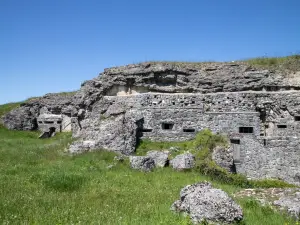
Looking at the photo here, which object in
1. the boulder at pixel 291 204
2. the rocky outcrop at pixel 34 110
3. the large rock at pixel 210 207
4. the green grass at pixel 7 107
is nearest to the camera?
the large rock at pixel 210 207

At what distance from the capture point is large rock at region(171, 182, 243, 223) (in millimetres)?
7223

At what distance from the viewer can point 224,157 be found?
635 inches

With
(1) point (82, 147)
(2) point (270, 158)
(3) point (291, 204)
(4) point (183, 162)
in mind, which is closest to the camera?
(3) point (291, 204)

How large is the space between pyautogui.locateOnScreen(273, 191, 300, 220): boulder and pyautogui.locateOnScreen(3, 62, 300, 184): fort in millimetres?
7160

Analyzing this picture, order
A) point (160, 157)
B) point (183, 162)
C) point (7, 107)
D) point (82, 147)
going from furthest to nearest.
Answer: point (7, 107), point (82, 147), point (160, 157), point (183, 162)

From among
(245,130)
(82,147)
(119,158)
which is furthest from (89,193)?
(245,130)

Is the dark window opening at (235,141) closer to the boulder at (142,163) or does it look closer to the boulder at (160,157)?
the boulder at (160,157)

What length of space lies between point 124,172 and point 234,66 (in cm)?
1102

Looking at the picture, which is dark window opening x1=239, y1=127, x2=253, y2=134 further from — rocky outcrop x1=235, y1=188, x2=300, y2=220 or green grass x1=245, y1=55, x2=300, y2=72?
rocky outcrop x1=235, y1=188, x2=300, y2=220

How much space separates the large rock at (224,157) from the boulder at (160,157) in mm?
2310

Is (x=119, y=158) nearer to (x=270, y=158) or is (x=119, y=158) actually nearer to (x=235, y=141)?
(x=235, y=141)

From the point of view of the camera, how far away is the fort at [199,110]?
1702cm

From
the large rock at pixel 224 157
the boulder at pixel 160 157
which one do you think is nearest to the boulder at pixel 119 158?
the boulder at pixel 160 157

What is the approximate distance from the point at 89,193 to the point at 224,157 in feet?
26.8
